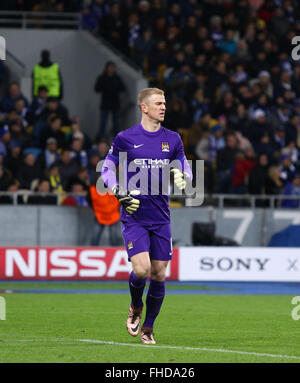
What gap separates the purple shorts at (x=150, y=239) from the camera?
994 cm

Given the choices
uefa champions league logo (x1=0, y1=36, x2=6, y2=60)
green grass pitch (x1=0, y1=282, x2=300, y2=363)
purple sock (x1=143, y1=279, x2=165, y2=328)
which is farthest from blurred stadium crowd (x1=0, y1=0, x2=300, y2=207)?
purple sock (x1=143, y1=279, x2=165, y2=328)

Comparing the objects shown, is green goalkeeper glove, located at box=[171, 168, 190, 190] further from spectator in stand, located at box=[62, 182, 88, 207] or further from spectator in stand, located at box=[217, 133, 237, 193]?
spectator in stand, located at box=[217, 133, 237, 193]

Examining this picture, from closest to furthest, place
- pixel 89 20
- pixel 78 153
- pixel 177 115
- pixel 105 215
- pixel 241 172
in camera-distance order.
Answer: pixel 105 215 → pixel 78 153 → pixel 241 172 → pixel 177 115 → pixel 89 20

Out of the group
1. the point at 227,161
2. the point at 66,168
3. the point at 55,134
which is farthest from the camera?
the point at 227,161

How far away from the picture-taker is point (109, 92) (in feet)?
77.3

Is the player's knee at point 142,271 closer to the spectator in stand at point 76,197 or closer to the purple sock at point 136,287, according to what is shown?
the purple sock at point 136,287

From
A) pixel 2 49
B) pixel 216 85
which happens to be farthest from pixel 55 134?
pixel 216 85

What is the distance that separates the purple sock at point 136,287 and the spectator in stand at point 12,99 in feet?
40.7

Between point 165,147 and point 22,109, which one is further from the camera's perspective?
point 22,109

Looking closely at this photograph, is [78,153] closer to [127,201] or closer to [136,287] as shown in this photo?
[136,287]

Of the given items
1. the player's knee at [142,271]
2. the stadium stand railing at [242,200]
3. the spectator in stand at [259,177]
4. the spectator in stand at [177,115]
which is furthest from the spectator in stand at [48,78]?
the player's knee at [142,271]

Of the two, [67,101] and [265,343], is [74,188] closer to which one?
[67,101]

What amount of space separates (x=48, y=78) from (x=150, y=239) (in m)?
13.1

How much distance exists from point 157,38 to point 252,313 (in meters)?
12.4
